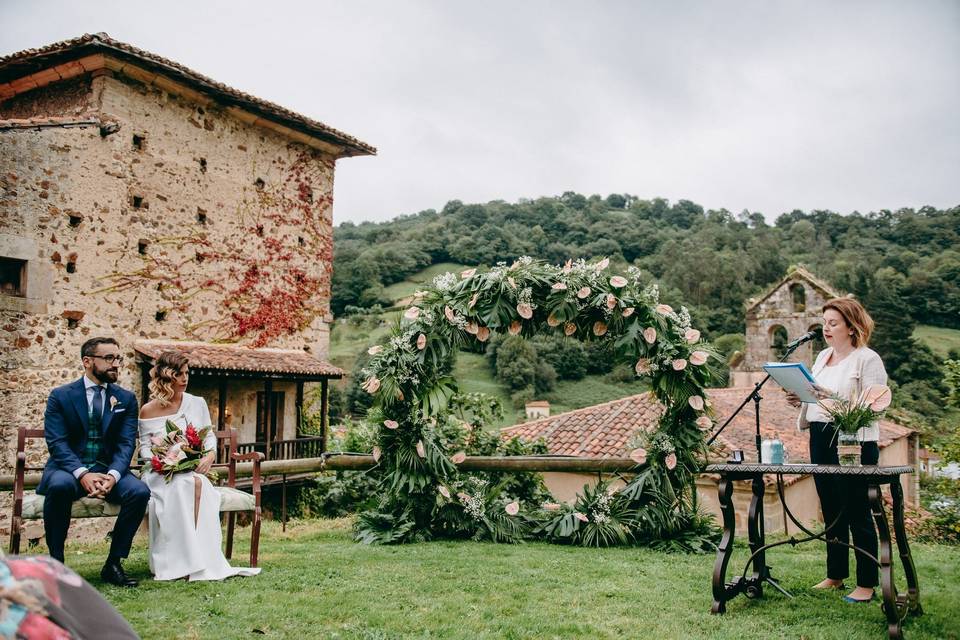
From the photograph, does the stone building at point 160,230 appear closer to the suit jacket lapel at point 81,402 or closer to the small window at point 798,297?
the suit jacket lapel at point 81,402

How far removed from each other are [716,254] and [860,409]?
161 ft

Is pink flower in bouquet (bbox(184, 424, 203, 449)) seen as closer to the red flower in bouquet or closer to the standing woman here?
the red flower in bouquet

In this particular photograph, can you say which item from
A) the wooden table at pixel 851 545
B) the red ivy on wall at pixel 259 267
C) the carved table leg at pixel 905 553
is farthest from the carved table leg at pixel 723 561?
the red ivy on wall at pixel 259 267

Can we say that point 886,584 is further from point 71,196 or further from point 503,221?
point 503,221

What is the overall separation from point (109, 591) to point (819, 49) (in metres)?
16.1

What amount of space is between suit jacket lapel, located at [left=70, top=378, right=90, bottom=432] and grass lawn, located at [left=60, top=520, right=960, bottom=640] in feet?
3.84

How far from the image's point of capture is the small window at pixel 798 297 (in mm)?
24844

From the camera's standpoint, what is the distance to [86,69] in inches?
486

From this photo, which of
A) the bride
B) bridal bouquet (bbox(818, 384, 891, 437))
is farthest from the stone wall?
bridal bouquet (bbox(818, 384, 891, 437))

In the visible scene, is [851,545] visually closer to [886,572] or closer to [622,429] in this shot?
[886,572]

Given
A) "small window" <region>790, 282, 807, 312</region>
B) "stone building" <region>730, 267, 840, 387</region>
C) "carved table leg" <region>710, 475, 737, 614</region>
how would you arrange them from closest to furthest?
"carved table leg" <region>710, 475, 737, 614</region> < "stone building" <region>730, 267, 840, 387</region> < "small window" <region>790, 282, 807, 312</region>

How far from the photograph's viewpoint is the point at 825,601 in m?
4.47

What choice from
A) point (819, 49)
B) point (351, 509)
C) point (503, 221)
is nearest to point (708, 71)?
point (819, 49)

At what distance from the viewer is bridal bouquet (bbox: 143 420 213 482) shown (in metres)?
5.16
